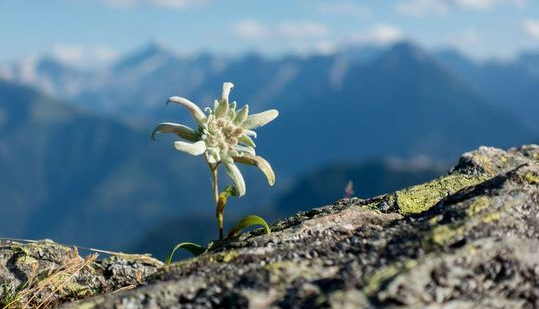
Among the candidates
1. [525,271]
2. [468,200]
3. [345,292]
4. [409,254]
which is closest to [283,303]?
[345,292]

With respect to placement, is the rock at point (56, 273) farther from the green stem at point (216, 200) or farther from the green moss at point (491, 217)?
the green moss at point (491, 217)

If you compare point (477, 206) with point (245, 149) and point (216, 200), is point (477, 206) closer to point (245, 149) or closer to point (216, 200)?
point (245, 149)

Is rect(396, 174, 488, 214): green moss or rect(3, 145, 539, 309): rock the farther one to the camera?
rect(396, 174, 488, 214): green moss

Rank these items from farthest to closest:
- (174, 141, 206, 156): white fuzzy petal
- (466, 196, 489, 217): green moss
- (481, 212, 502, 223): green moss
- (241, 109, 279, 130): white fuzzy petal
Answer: (241, 109, 279, 130): white fuzzy petal < (174, 141, 206, 156): white fuzzy petal < (466, 196, 489, 217): green moss < (481, 212, 502, 223): green moss

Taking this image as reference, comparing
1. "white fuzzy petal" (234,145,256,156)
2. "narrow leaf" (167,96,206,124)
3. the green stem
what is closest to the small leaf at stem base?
the green stem

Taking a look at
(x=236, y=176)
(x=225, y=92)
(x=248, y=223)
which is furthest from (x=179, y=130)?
(x=248, y=223)

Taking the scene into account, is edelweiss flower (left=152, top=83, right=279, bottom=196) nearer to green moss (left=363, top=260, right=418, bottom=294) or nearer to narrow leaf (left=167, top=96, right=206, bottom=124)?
narrow leaf (left=167, top=96, right=206, bottom=124)

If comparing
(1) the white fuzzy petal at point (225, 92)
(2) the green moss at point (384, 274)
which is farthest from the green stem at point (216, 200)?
(2) the green moss at point (384, 274)
